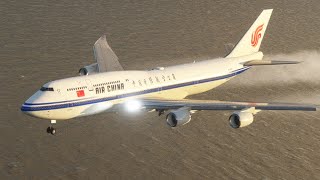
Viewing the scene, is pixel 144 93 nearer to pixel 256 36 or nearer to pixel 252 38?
pixel 252 38

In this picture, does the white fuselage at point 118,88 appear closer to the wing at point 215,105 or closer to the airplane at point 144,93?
the airplane at point 144,93

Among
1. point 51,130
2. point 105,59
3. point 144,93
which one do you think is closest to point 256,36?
point 105,59

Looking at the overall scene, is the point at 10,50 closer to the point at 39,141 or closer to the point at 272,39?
the point at 39,141

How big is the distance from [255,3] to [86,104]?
66.1m

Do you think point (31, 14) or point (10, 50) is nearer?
point (10, 50)

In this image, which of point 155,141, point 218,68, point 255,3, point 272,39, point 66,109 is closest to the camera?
point 66,109

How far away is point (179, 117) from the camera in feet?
186

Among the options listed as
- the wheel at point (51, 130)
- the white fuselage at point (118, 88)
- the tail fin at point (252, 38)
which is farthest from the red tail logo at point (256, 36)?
the wheel at point (51, 130)

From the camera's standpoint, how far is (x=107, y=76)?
195ft

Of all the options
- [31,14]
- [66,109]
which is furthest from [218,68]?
[31,14]

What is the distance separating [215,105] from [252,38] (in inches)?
762

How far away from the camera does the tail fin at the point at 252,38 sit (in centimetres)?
7269

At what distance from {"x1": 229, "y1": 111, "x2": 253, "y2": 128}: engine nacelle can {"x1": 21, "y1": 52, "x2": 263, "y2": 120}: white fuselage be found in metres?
10.7

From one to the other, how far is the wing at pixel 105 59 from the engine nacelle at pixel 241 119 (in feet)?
62.9
